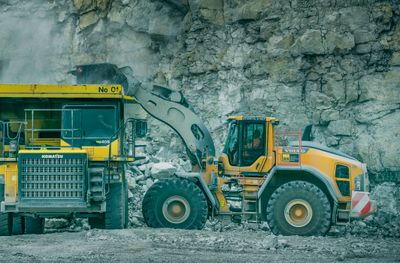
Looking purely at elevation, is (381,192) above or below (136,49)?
below

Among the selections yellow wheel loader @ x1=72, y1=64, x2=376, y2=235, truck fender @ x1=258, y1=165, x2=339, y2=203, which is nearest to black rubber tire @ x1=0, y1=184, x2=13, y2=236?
yellow wheel loader @ x1=72, y1=64, x2=376, y2=235

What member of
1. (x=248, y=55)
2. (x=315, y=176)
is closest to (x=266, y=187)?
(x=315, y=176)

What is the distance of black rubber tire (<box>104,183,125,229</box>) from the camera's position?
14.7 meters

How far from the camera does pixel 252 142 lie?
15.9 meters

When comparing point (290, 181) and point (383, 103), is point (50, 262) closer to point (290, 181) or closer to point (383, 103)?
point (290, 181)

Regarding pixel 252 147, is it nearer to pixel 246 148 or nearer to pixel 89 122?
pixel 246 148

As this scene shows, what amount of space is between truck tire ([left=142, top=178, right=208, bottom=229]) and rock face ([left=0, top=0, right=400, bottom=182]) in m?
8.62

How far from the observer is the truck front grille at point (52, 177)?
14375 millimetres

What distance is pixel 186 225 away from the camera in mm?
15383

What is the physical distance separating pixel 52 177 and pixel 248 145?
13.5 feet

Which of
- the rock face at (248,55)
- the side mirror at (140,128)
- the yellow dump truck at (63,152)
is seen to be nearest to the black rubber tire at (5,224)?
the yellow dump truck at (63,152)

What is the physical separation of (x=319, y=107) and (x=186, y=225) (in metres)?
9.84

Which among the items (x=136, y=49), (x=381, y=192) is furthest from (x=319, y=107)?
(x=136, y=49)

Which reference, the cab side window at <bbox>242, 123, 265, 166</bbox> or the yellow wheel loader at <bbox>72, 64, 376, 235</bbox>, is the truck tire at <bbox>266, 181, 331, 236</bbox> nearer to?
Result: the yellow wheel loader at <bbox>72, 64, 376, 235</bbox>
